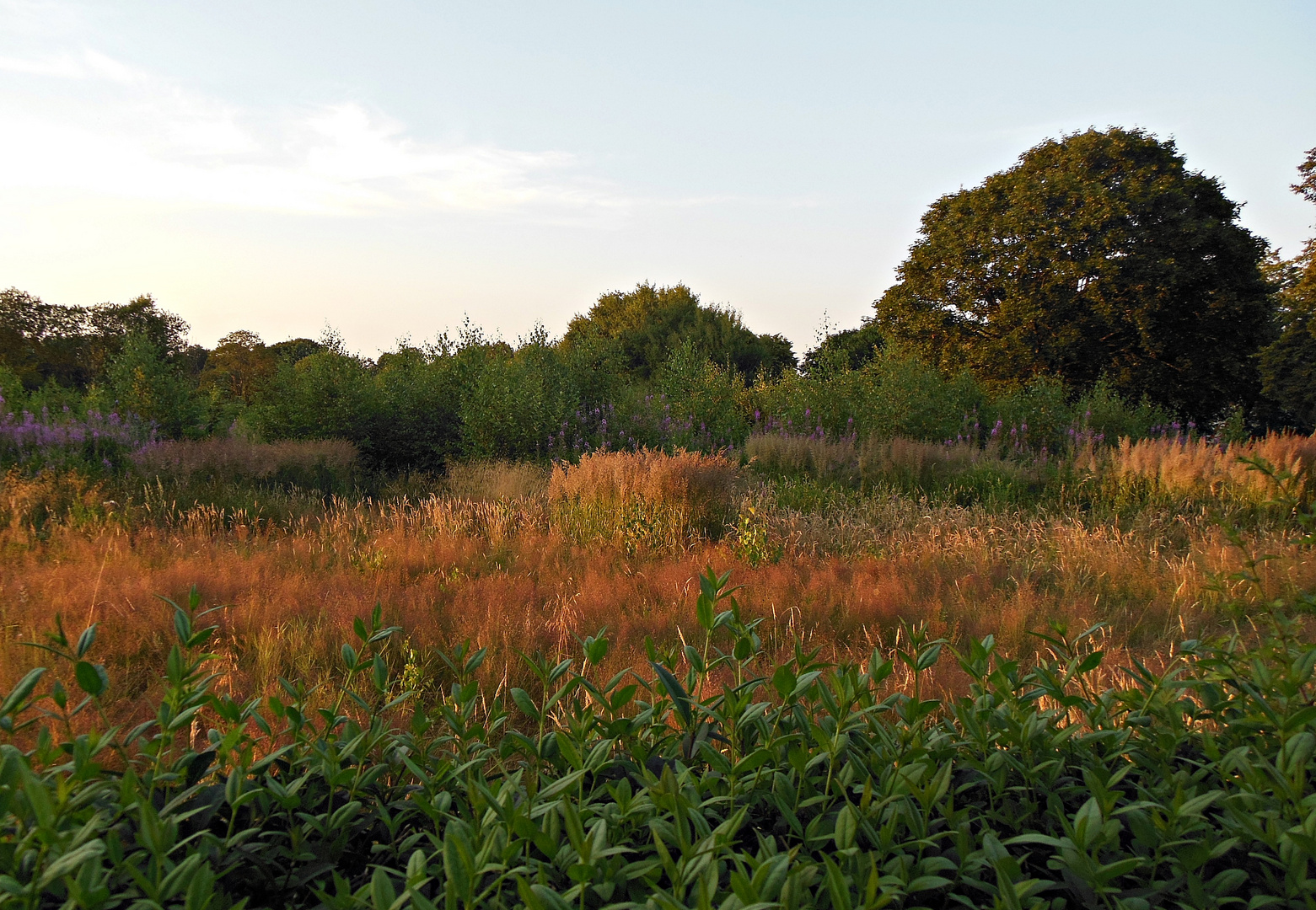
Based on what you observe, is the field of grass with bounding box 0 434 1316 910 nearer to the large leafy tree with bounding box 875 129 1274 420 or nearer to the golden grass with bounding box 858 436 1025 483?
the golden grass with bounding box 858 436 1025 483

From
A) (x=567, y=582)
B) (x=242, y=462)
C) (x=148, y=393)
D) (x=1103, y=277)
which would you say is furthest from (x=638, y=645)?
(x=1103, y=277)

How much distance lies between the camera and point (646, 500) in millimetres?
6602

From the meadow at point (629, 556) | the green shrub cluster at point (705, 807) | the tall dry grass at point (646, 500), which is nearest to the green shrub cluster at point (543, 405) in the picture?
the meadow at point (629, 556)

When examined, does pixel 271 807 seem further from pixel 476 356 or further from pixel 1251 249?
pixel 1251 249

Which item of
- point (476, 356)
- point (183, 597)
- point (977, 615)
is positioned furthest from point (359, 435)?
point (977, 615)

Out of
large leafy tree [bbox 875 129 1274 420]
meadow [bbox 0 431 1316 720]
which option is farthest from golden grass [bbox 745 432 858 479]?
large leafy tree [bbox 875 129 1274 420]

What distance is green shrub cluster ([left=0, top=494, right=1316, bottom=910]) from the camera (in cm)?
102

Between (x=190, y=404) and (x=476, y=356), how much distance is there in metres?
5.16

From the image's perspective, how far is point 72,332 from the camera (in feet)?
93.5

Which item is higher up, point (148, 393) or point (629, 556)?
point (148, 393)

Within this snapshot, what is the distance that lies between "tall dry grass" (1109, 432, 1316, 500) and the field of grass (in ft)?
0.18

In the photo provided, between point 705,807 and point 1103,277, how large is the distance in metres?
21.0

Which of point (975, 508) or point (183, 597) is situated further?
point (975, 508)

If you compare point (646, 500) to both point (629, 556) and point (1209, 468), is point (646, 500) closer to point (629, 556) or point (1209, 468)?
point (629, 556)
